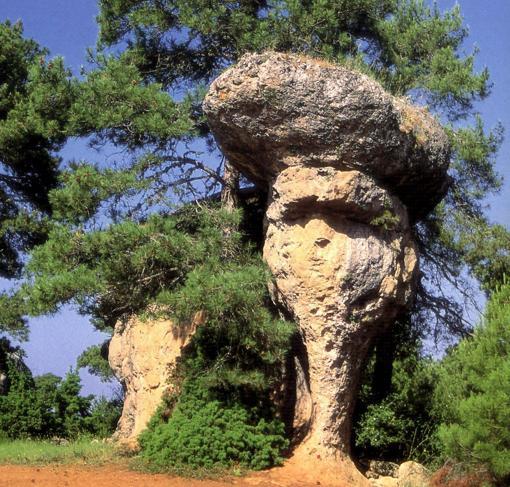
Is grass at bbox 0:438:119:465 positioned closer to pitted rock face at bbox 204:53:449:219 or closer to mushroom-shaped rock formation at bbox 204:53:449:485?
mushroom-shaped rock formation at bbox 204:53:449:485

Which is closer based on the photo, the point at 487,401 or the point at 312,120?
the point at 487,401

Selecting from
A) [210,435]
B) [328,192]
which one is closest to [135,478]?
[210,435]

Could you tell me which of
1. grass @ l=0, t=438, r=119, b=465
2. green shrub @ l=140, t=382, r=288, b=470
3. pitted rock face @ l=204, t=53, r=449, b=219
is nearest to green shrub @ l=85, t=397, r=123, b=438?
grass @ l=0, t=438, r=119, b=465

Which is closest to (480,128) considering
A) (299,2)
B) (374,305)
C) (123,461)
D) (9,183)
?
(299,2)

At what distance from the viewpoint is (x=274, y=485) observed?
1279cm

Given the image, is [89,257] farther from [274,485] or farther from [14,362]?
[14,362]

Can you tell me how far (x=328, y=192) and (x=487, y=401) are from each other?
448 centimetres

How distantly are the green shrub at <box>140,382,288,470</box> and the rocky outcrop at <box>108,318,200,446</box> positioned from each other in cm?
92

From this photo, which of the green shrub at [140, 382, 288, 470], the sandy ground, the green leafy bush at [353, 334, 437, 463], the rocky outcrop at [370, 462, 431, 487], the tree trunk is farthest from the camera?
the tree trunk

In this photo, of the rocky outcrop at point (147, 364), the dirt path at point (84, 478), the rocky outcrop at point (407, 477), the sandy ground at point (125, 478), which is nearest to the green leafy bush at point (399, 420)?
the rocky outcrop at point (407, 477)

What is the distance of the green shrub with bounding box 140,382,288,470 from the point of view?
13.2 meters

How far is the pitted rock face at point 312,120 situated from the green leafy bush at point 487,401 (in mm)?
3106

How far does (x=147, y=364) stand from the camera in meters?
15.5

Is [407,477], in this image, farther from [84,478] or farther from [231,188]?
[231,188]
